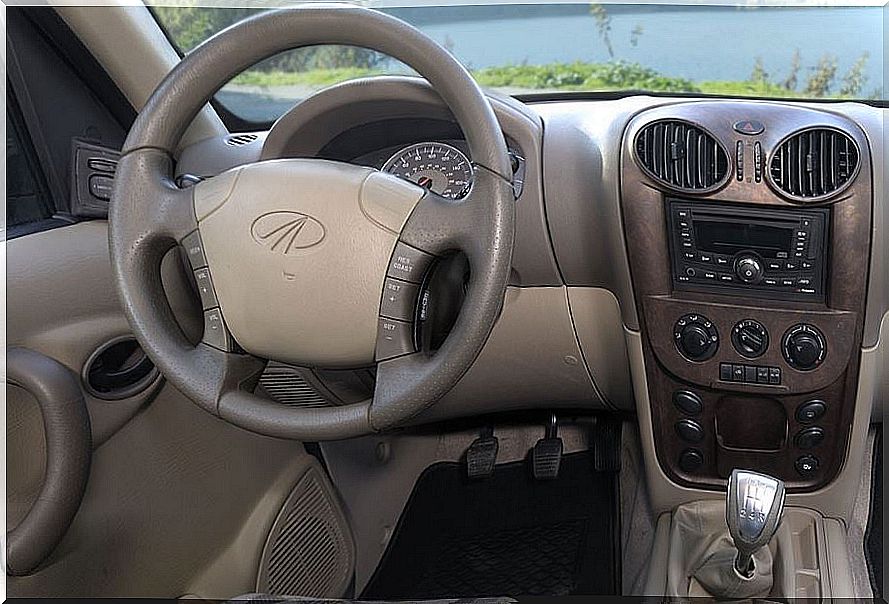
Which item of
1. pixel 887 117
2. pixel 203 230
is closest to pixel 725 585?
pixel 887 117

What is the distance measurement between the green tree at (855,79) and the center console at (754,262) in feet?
0.68

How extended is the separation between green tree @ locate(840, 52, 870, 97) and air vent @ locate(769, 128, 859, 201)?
24cm

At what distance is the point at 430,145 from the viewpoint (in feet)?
4.71

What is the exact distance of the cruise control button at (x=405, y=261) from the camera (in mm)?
1088

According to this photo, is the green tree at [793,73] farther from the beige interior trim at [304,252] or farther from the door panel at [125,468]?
the door panel at [125,468]

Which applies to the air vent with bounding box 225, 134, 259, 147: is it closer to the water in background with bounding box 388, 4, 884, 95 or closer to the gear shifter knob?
the water in background with bounding box 388, 4, 884, 95

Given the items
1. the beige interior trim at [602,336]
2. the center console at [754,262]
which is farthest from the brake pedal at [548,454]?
the center console at [754,262]

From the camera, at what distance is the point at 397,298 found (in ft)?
3.60

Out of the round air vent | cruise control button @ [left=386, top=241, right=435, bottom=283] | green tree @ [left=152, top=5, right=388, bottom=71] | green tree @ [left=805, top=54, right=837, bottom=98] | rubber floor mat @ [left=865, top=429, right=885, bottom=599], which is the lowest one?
rubber floor mat @ [left=865, top=429, right=885, bottom=599]

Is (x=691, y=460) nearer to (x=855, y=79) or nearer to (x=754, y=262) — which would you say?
(x=754, y=262)

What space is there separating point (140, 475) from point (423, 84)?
2.35ft

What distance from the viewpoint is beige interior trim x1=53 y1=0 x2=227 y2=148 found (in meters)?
1.40

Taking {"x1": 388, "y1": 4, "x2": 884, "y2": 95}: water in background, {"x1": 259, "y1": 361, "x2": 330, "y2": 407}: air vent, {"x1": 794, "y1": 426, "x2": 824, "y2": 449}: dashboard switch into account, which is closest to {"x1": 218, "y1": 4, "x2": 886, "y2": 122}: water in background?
{"x1": 388, "y1": 4, "x2": 884, "y2": 95}: water in background

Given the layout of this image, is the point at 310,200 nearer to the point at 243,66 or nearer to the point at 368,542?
the point at 243,66
